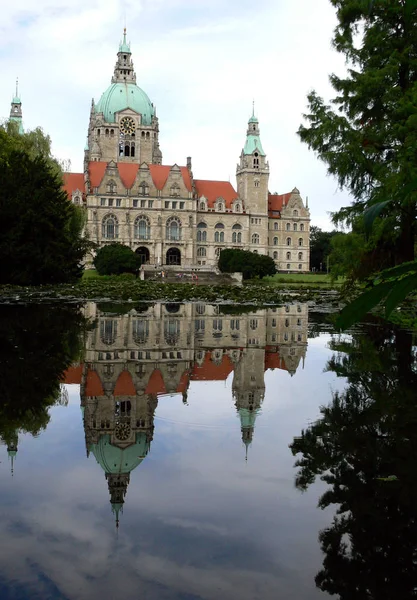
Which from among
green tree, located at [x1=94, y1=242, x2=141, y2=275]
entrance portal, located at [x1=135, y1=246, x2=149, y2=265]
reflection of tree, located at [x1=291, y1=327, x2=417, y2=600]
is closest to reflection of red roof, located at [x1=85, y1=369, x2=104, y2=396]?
reflection of tree, located at [x1=291, y1=327, x2=417, y2=600]

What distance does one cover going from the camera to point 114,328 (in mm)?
12250

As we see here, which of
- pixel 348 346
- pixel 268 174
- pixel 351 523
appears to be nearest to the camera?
pixel 351 523

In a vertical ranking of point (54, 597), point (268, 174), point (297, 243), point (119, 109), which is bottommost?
point (54, 597)

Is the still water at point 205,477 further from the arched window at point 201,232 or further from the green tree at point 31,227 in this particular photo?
the arched window at point 201,232

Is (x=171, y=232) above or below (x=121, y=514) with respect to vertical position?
above

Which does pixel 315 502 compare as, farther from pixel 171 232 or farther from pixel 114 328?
pixel 171 232

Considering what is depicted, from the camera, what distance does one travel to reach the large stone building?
80.5 meters

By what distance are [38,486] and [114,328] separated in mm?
8552

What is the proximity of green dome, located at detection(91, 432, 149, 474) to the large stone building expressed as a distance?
73618 mm

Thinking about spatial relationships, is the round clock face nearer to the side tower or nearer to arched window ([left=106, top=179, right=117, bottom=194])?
arched window ([left=106, top=179, right=117, bottom=194])

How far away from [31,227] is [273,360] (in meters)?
19.1

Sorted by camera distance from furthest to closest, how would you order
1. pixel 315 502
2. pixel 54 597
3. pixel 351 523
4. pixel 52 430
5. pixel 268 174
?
pixel 268 174 → pixel 52 430 → pixel 315 502 → pixel 351 523 → pixel 54 597

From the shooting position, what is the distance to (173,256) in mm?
83625

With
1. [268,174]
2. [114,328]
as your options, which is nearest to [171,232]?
[268,174]
